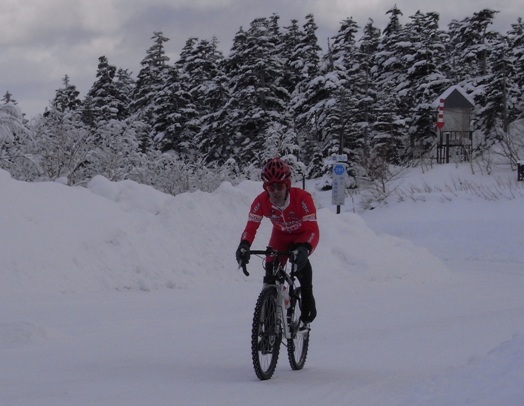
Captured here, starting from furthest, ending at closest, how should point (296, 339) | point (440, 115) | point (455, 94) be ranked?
point (455, 94), point (440, 115), point (296, 339)

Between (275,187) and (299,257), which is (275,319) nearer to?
(299,257)

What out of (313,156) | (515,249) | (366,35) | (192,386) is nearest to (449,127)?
(313,156)

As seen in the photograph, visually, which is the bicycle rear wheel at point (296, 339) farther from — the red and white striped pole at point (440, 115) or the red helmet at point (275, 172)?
the red and white striped pole at point (440, 115)

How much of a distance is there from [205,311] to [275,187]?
18.6 ft

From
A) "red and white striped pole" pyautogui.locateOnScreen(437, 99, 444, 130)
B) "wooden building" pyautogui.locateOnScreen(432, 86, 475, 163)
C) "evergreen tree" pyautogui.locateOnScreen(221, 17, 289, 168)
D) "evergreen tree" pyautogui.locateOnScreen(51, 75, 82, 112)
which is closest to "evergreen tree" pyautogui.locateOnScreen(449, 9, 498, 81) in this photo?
"wooden building" pyautogui.locateOnScreen(432, 86, 475, 163)

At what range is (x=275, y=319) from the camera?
7000 millimetres

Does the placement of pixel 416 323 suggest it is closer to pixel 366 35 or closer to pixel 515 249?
pixel 515 249

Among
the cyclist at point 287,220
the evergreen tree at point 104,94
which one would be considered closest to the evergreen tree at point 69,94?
the evergreen tree at point 104,94

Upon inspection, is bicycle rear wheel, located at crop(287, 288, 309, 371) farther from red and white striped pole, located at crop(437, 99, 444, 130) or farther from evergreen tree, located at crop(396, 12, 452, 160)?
evergreen tree, located at crop(396, 12, 452, 160)

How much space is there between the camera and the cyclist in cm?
694

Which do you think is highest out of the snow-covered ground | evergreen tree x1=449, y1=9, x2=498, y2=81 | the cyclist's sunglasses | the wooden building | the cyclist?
evergreen tree x1=449, y1=9, x2=498, y2=81

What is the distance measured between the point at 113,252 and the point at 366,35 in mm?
59006

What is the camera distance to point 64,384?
21.7 ft

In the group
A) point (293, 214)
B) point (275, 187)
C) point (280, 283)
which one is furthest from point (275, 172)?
point (280, 283)
